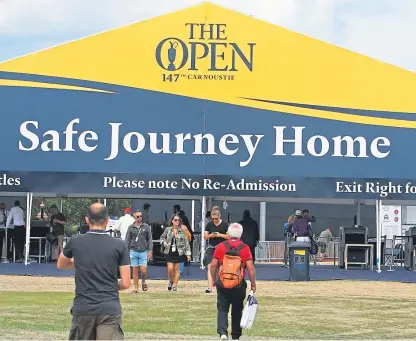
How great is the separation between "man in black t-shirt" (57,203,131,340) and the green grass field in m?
5.11

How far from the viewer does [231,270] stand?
39.9ft

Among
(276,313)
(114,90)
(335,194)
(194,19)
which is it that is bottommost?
(276,313)

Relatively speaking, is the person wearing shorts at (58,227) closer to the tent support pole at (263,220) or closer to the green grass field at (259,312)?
the green grass field at (259,312)

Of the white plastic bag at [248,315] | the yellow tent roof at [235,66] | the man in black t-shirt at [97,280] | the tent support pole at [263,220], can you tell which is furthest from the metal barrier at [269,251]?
the man in black t-shirt at [97,280]

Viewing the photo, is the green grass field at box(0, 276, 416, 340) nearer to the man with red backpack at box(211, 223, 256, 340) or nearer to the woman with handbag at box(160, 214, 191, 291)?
the woman with handbag at box(160, 214, 191, 291)

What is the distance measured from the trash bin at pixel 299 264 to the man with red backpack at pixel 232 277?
1269cm

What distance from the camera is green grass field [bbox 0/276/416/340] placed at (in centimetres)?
1441

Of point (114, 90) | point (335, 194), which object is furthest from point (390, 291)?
point (114, 90)

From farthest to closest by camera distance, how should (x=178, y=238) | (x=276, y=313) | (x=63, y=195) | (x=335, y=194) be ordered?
(x=63, y=195) → (x=335, y=194) → (x=178, y=238) → (x=276, y=313)

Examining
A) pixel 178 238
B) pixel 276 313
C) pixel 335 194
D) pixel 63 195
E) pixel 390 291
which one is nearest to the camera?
pixel 276 313

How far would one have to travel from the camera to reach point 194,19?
2653cm

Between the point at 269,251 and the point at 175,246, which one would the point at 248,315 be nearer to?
the point at 175,246

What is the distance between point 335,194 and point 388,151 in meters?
1.75

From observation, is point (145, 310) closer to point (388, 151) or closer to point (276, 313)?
point (276, 313)
